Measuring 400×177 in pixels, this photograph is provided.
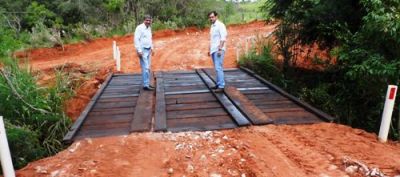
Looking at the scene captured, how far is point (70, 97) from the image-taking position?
8.52 m

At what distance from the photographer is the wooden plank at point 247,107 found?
603cm

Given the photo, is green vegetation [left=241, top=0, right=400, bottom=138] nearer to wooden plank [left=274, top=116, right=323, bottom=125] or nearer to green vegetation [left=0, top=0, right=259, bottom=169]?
wooden plank [left=274, top=116, right=323, bottom=125]

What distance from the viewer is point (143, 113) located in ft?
21.6

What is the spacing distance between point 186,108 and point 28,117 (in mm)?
2995

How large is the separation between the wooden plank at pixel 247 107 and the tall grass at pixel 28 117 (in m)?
3.33

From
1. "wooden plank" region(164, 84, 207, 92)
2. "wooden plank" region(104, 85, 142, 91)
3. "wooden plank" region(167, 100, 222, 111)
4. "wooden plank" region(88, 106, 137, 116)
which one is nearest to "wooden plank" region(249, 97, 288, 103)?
"wooden plank" region(167, 100, 222, 111)

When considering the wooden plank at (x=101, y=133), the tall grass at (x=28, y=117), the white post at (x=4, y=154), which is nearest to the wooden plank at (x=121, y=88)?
the tall grass at (x=28, y=117)

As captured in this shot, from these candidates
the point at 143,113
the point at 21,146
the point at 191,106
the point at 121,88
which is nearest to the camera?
the point at 21,146

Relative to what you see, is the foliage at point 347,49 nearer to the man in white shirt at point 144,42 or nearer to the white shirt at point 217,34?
A: the white shirt at point 217,34

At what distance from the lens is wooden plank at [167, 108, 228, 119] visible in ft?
21.1

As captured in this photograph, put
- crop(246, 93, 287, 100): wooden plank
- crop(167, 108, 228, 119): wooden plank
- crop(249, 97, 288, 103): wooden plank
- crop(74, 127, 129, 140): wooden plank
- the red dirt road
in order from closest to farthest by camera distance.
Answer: the red dirt road < crop(74, 127, 129, 140): wooden plank < crop(167, 108, 228, 119): wooden plank < crop(249, 97, 288, 103): wooden plank < crop(246, 93, 287, 100): wooden plank

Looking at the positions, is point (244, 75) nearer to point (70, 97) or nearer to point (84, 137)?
point (70, 97)

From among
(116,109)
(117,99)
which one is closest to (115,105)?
(116,109)

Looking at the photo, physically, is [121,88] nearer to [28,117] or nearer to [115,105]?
[115,105]
